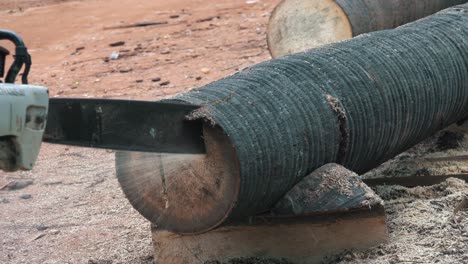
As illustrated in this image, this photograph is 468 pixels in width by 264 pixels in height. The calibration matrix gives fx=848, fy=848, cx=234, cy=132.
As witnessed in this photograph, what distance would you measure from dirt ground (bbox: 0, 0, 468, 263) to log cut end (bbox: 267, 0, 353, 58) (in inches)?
46.0

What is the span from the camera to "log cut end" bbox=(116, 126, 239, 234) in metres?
3.06

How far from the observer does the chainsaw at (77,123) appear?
2.43m

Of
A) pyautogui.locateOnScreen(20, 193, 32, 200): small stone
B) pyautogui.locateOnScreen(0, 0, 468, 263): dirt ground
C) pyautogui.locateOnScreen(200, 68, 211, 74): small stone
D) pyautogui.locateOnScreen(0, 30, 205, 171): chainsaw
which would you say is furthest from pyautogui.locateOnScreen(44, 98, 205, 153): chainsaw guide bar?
pyautogui.locateOnScreen(200, 68, 211, 74): small stone

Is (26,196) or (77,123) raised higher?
(77,123)

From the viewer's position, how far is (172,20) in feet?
36.1

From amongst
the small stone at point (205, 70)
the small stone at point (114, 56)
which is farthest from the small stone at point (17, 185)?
the small stone at point (114, 56)

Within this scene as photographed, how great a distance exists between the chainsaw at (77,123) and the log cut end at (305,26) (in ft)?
10.5

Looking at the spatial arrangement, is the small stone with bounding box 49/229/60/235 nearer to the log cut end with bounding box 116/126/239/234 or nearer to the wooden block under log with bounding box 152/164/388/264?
the log cut end with bounding box 116/126/239/234

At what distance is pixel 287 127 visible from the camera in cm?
321

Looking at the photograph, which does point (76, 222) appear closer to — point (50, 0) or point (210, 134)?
point (210, 134)

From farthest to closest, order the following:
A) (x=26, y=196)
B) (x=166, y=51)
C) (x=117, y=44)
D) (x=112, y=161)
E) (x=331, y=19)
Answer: (x=117, y=44) < (x=166, y=51) < (x=331, y=19) < (x=112, y=161) < (x=26, y=196)

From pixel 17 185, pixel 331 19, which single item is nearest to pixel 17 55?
pixel 17 185

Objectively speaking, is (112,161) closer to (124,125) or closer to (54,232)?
(54,232)

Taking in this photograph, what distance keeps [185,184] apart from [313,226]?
0.53 m
